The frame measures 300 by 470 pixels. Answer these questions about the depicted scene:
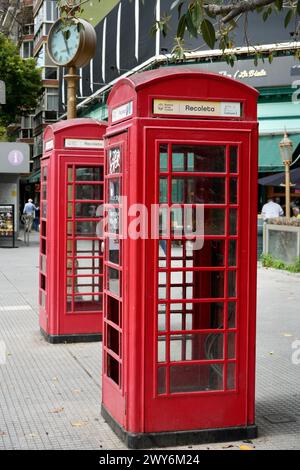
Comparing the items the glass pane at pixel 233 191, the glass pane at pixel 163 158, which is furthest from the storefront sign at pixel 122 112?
the glass pane at pixel 233 191

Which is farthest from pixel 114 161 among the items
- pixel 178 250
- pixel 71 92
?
pixel 71 92

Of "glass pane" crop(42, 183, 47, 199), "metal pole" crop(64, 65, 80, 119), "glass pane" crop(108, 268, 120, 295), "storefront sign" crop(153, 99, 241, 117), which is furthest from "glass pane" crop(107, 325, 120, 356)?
"metal pole" crop(64, 65, 80, 119)

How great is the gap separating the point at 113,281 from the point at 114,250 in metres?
0.23

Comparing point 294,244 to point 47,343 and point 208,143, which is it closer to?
point 47,343

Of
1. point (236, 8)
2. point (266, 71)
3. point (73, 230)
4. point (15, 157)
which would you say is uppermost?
point (266, 71)

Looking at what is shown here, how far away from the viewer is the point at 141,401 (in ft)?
15.2

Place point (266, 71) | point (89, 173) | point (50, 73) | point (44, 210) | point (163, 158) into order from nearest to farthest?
point (163, 158) < point (89, 173) < point (44, 210) < point (266, 71) < point (50, 73)

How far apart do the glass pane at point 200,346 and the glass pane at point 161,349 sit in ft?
0.35

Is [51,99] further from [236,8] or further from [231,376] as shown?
[231,376]

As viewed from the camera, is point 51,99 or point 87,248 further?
point 51,99

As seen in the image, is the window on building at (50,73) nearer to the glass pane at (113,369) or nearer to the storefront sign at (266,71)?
the storefront sign at (266,71)

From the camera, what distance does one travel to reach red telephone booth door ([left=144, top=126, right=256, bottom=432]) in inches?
184

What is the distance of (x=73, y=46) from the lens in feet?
32.2

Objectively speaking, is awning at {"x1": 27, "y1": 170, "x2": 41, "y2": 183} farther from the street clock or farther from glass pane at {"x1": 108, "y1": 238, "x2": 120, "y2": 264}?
glass pane at {"x1": 108, "y1": 238, "x2": 120, "y2": 264}
